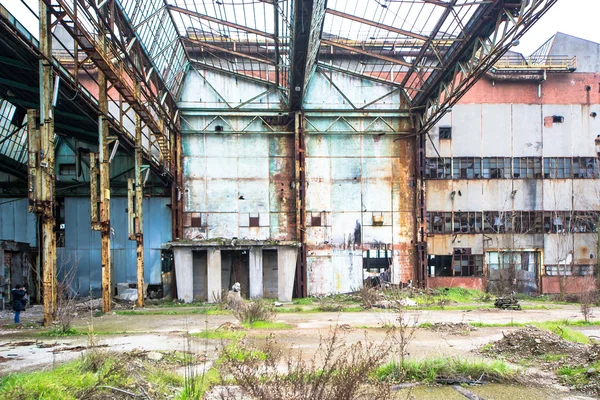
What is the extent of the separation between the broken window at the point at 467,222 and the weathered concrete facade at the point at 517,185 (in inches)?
2.3

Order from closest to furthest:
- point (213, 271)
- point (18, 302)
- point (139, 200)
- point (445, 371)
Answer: point (445, 371)
point (18, 302)
point (139, 200)
point (213, 271)

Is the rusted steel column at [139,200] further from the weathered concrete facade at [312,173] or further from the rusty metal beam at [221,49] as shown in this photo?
the weathered concrete facade at [312,173]

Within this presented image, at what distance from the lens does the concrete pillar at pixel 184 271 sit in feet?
71.5

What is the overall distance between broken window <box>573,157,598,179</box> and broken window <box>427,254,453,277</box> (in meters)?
9.40

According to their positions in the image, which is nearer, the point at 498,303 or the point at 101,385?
the point at 101,385

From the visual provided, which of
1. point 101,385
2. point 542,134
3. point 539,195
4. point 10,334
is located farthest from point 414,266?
point 101,385

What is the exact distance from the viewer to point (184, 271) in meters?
21.9

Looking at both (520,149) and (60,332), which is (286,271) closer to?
(60,332)

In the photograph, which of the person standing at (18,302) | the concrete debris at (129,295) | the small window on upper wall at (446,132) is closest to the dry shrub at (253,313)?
the person standing at (18,302)

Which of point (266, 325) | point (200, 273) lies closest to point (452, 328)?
point (266, 325)

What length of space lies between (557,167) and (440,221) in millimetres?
7921

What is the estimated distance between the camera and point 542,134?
85.5 feet

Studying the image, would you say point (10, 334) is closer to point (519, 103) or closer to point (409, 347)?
point (409, 347)

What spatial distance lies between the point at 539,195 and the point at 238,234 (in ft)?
59.4
